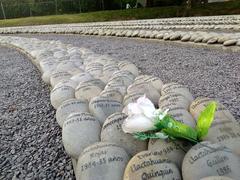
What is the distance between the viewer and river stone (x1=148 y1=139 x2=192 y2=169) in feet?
8.09

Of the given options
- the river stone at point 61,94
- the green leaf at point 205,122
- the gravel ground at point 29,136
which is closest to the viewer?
the green leaf at point 205,122

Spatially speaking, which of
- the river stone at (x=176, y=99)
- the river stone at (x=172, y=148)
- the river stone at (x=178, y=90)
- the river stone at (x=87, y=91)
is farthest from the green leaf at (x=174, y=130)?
the river stone at (x=87, y=91)

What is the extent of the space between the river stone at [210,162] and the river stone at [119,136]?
451mm

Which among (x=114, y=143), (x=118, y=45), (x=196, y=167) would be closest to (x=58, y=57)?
(x=118, y=45)

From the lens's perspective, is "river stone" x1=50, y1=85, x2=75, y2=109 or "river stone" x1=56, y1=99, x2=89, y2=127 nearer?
"river stone" x1=56, y1=99, x2=89, y2=127

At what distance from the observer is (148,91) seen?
3742 mm

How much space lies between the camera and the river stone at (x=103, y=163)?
7.99 feet

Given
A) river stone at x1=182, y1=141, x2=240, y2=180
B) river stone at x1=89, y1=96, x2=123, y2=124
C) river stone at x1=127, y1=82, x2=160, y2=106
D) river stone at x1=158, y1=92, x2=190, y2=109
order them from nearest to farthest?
river stone at x1=182, y1=141, x2=240, y2=180
river stone at x1=158, y1=92, x2=190, y2=109
river stone at x1=89, y1=96, x2=123, y2=124
river stone at x1=127, y1=82, x2=160, y2=106

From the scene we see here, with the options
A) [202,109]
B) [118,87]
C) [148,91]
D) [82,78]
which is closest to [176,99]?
[202,109]

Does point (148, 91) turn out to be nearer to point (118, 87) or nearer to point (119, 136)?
point (118, 87)

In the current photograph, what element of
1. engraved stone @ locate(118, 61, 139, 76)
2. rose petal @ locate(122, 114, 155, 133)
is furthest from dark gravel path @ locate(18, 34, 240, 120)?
rose petal @ locate(122, 114, 155, 133)

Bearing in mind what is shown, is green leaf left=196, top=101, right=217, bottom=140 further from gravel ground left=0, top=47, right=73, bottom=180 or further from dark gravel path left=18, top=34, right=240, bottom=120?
dark gravel path left=18, top=34, right=240, bottom=120

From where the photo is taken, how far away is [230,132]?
2.61 meters

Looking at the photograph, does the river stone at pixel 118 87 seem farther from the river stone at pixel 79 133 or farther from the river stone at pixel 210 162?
the river stone at pixel 210 162
